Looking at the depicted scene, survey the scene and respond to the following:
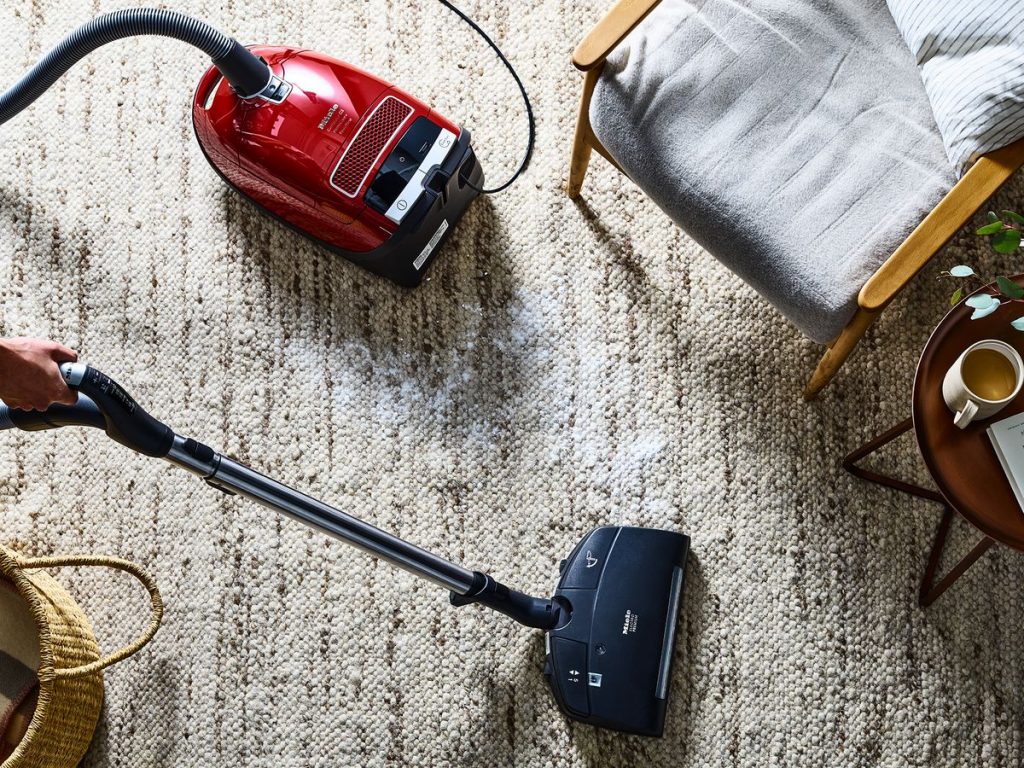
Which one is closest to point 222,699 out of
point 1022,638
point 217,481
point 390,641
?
point 390,641

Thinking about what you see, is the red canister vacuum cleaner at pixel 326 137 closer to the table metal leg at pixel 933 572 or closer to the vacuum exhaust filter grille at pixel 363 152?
the vacuum exhaust filter grille at pixel 363 152

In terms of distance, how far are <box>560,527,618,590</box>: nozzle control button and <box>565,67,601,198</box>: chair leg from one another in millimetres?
627

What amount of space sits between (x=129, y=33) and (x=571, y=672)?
4.01 feet

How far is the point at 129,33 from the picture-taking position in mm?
1395

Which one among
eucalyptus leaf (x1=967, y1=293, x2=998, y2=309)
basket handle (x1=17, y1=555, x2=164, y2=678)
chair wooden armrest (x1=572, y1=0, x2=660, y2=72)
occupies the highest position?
chair wooden armrest (x1=572, y1=0, x2=660, y2=72)

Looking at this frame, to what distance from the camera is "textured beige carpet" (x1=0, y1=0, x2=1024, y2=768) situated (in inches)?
60.2

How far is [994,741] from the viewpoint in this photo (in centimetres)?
149

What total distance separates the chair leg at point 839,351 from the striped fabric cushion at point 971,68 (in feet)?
0.81

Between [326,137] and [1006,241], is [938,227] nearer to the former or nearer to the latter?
[1006,241]

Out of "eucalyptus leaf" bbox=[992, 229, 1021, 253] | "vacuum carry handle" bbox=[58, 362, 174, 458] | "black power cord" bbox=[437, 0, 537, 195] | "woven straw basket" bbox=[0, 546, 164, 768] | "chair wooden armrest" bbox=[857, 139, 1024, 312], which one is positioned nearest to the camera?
"vacuum carry handle" bbox=[58, 362, 174, 458]

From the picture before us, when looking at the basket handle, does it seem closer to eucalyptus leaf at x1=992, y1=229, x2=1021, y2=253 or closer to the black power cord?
the black power cord

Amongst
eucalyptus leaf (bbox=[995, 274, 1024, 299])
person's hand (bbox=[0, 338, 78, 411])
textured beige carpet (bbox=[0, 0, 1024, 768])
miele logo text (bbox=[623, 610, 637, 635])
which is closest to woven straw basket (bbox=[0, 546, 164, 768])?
textured beige carpet (bbox=[0, 0, 1024, 768])

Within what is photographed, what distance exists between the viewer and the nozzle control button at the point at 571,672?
146 centimetres

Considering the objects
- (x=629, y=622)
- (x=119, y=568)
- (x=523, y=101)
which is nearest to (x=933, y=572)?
(x=629, y=622)
